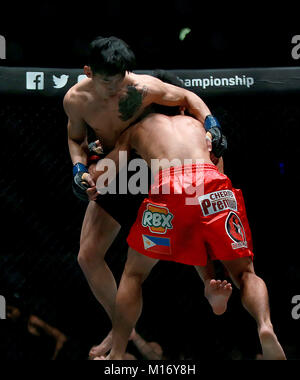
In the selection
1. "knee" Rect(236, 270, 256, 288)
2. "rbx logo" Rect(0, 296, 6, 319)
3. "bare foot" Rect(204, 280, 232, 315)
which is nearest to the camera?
"bare foot" Rect(204, 280, 232, 315)

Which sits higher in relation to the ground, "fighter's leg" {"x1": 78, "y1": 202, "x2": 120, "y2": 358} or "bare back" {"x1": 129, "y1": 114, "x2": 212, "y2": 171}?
"bare back" {"x1": 129, "y1": 114, "x2": 212, "y2": 171}

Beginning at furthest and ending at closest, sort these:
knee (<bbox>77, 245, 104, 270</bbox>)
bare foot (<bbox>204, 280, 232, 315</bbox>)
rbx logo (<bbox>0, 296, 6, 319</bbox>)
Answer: rbx logo (<bbox>0, 296, 6, 319</bbox>) → knee (<bbox>77, 245, 104, 270</bbox>) → bare foot (<bbox>204, 280, 232, 315</bbox>)

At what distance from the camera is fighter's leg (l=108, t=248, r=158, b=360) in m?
2.51

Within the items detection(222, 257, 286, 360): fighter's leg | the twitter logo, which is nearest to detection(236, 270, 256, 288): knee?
detection(222, 257, 286, 360): fighter's leg

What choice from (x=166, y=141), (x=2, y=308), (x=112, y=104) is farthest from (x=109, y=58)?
(x=2, y=308)

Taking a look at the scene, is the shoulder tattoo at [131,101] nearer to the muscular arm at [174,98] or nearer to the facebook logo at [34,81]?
the muscular arm at [174,98]

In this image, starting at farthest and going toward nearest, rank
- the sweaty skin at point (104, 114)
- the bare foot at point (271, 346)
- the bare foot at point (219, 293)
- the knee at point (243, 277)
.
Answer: the sweaty skin at point (104, 114), the knee at point (243, 277), the bare foot at point (219, 293), the bare foot at point (271, 346)

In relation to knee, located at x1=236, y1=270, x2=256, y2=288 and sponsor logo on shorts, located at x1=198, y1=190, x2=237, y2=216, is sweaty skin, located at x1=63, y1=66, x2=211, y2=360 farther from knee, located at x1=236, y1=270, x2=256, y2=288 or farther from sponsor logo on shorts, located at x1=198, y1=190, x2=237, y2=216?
knee, located at x1=236, y1=270, x2=256, y2=288

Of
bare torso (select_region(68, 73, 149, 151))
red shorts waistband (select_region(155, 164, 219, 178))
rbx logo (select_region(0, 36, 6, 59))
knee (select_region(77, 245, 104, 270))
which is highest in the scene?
rbx logo (select_region(0, 36, 6, 59))

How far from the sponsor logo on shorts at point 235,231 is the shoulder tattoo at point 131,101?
66cm

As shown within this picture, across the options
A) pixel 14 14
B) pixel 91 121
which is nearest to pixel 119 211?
pixel 91 121

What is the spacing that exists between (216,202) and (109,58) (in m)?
0.72

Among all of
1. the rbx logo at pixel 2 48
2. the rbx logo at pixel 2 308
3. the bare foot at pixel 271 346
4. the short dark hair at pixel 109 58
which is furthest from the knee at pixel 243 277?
the rbx logo at pixel 2 48

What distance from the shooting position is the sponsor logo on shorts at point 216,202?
7.86 ft
